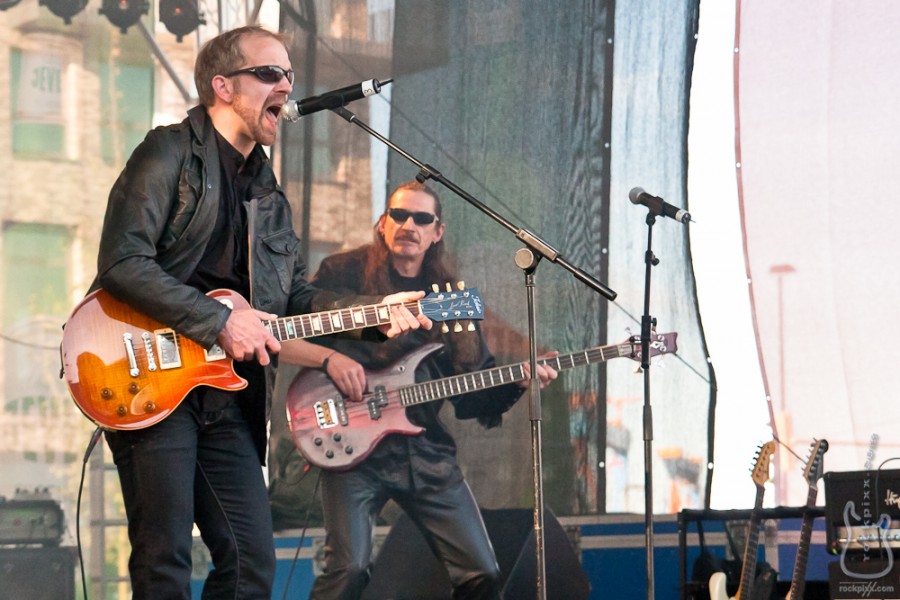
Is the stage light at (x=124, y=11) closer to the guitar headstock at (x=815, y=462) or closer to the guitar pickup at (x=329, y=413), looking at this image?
the guitar pickup at (x=329, y=413)

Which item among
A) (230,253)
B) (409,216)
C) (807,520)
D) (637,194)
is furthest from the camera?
(409,216)

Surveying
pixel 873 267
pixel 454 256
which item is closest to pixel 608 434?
pixel 454 256

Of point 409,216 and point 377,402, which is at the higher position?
point 409,216

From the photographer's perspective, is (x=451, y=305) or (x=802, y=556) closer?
(x=451, y=305)

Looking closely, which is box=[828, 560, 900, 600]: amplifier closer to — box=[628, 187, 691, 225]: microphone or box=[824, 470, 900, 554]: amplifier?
box=[824, 470, 900, 554]: amplifier

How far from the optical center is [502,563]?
15.5 ft

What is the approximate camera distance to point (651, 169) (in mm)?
5113

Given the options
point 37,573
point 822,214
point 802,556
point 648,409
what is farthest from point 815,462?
point 37,573

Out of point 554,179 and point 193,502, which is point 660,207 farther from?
point 193,502

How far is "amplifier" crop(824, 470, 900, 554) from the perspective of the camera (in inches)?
158

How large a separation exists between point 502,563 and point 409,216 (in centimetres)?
147

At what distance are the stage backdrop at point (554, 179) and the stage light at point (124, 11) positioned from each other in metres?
0.57

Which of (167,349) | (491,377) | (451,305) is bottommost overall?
(491,377)

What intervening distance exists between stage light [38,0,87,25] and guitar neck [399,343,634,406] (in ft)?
6.12
